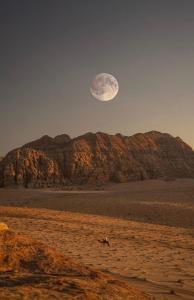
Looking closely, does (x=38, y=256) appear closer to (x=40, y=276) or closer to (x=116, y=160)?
(x=40, y=276)

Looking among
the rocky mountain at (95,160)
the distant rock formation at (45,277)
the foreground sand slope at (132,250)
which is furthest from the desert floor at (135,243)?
the rocky mountain at (95,160)

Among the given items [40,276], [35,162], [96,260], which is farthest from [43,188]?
[40,276]

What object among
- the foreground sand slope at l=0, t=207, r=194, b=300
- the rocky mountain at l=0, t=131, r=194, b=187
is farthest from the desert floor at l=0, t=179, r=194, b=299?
the rocky mountain at l=0, t=131, r=194, b=187

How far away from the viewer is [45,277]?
4.80m

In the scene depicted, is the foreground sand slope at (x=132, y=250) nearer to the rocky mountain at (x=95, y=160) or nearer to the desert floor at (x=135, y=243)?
the desert floor at (x=135, y=243)

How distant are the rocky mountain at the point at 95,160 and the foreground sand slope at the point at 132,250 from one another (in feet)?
82.7

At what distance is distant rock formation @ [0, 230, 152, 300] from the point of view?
4137 mm

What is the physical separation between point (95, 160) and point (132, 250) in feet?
117

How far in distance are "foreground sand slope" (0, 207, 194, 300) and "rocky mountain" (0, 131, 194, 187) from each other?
82.7 feet

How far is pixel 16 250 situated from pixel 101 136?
44280 mm

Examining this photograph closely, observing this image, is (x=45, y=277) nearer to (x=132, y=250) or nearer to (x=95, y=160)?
(x=132, y=250)

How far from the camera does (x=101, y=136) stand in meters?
49.9

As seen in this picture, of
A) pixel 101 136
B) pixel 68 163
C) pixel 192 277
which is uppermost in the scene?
pixel 101 136

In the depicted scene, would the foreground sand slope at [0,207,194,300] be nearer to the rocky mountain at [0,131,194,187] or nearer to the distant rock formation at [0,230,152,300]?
the distant rock formation at [0,230,152,300]
